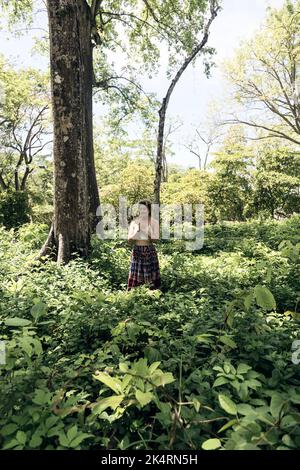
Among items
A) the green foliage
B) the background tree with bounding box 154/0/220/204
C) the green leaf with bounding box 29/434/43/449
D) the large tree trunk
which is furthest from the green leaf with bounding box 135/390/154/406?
the green foliage

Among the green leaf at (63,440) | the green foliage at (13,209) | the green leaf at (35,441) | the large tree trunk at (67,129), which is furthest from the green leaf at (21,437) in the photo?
the green foliage at (13,209)

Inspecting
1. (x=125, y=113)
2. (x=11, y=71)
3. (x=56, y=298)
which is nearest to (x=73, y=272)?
(x=56, y=298)

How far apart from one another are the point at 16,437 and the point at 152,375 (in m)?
0.65

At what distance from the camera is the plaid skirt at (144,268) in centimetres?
555

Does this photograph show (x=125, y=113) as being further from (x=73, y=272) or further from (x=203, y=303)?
(x=203, y=303)

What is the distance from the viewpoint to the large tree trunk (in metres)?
6.05

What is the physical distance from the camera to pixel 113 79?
521 inches

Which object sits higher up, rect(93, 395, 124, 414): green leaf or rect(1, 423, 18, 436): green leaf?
rect(93, 395, 124, 414): green leaf

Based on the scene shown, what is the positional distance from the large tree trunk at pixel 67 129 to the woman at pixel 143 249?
1.35m

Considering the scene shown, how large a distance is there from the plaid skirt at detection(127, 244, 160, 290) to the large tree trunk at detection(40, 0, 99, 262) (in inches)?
54.2

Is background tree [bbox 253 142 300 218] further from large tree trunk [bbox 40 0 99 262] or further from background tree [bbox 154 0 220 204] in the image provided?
large tree trunk [bbox 40 0 99 262]

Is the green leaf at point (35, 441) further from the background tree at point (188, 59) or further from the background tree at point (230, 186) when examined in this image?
the background tree at point (230, 186)

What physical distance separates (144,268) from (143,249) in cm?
30

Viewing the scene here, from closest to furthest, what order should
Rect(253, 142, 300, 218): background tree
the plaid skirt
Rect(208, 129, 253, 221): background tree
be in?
the plaid skirt
Rect(208, 129, 253, 221): background tree
Rect(253, 142, 300, 218): background tree
